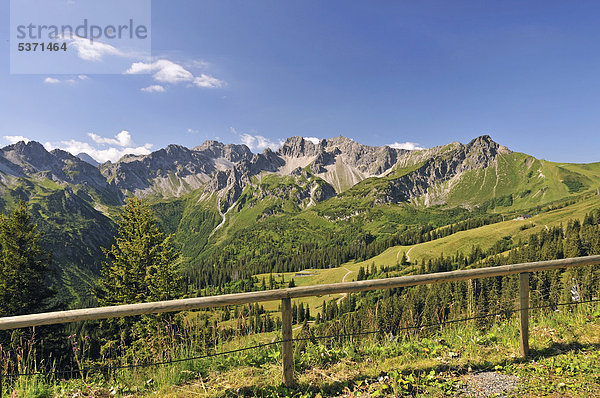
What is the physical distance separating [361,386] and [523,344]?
13.3 ft

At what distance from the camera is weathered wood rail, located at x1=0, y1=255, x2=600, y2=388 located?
15.6 feet

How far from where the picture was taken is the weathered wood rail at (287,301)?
474 centimetres

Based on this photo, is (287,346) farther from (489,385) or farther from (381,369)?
(489,385)

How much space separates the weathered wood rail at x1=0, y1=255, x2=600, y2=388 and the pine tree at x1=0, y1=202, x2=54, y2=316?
23.5 m

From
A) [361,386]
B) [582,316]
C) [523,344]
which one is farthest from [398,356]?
[582,316]

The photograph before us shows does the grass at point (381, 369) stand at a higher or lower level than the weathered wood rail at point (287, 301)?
lower

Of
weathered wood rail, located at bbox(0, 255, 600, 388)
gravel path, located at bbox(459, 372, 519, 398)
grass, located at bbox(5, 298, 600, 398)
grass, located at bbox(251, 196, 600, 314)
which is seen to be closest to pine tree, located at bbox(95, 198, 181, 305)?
grass, located at bbox(5, 298, 600, 398)

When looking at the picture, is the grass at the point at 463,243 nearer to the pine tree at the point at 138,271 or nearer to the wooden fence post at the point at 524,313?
the pine tree at the point at 138,271

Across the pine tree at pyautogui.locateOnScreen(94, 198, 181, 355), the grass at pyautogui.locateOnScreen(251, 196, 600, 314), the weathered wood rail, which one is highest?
the weathered wood rail

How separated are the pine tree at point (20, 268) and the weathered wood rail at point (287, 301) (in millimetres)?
23517

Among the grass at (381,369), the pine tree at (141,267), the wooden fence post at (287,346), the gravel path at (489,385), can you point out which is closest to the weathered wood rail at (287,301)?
the wooden fence post at (287,346)

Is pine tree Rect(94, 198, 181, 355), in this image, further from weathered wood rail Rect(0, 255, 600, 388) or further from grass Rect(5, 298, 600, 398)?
weathered wood rail Rect(0, 255, 600, 388)

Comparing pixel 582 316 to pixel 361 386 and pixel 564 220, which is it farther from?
pixel 564 220

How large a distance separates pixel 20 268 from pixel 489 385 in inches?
1173
